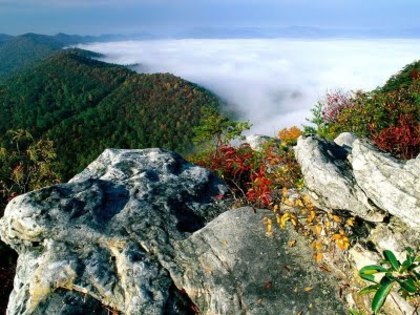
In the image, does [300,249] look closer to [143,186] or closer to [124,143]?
[143,186]

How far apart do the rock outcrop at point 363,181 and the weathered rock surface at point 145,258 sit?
1.50 metres

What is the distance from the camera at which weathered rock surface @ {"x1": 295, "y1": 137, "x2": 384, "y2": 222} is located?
8109 mm

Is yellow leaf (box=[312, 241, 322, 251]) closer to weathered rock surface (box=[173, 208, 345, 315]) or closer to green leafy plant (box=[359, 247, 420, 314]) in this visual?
weathered rock surface (box=[173, 208, 345, 315])

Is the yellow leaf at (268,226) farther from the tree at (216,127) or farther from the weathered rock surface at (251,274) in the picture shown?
the tree at (216,127)

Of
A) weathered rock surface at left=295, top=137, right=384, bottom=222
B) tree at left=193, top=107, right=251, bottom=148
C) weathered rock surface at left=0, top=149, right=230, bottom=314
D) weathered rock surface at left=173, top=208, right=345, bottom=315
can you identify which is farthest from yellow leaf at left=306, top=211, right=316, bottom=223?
tree at left=193, top=107, right=251, bottom=148

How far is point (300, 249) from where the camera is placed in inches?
357

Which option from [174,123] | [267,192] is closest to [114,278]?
[267,192]

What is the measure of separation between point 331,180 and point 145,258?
4.23 meters

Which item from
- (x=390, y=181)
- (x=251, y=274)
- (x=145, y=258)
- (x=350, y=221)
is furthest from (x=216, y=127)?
(x=390, y=181)

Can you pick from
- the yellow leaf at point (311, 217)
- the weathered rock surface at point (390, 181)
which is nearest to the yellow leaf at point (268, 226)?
the yellow leaf at point (311, 217)

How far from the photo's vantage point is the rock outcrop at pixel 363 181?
746 cm

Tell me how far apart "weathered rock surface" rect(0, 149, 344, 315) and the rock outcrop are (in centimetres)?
150

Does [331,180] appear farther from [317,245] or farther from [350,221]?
[317,245]

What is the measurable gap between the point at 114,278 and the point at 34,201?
2.90 metres
